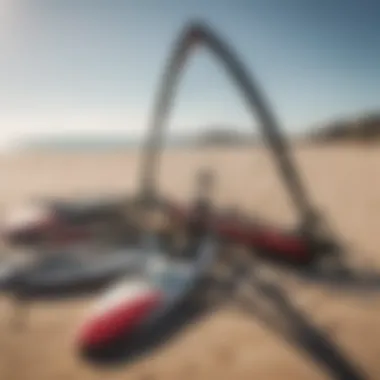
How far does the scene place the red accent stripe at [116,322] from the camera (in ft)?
15.1

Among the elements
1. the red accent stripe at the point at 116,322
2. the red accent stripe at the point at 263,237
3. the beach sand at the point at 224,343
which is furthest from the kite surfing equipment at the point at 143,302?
the red accent stripe at the point at 263,237

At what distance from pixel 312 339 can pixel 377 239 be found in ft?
11.4

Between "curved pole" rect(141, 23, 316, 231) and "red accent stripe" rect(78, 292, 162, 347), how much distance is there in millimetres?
2700

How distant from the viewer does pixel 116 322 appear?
475cm

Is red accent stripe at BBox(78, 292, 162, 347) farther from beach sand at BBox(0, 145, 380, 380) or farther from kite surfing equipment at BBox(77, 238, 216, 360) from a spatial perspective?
beach sand at BBox(0, 145, 380, 380)

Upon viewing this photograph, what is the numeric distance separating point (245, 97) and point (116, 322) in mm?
3158

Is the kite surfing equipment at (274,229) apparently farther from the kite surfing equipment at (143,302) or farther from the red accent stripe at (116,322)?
the red accent stripe at (116,322)

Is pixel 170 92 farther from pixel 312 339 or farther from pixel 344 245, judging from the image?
pixel 312 339

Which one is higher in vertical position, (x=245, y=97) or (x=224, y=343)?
(x=245, y=97)

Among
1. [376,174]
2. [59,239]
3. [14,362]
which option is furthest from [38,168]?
[14,362]

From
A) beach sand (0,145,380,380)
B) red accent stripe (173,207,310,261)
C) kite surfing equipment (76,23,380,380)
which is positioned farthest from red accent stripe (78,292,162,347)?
red accent stripe (173,207,310,261)

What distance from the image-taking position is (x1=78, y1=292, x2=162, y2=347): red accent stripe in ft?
15.1

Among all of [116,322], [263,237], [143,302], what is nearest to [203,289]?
[143,302]

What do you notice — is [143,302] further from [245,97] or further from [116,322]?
[245,97]
